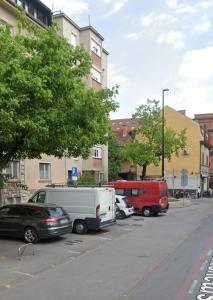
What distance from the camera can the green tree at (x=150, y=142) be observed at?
4141 centimetres

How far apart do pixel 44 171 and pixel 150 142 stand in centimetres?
1432

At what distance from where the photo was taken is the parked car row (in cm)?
1641

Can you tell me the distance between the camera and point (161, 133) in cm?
4197

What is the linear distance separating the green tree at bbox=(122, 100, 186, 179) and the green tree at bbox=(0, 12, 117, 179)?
2391cm

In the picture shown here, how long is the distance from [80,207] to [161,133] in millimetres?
23707

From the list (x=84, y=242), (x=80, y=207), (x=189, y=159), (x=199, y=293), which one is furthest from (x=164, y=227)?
(x=189, y=159)

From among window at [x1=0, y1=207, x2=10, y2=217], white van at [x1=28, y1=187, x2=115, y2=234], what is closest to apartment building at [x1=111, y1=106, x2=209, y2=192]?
white van at [x1=28, y1=187, x2=115, y2=234]

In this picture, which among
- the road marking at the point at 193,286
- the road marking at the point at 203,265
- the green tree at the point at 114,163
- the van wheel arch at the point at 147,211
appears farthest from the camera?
the green tree at the point at 114,163

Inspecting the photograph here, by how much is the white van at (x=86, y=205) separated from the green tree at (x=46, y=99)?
8.39ft

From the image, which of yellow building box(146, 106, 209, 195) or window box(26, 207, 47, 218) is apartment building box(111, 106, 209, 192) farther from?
window box(26, 207, 47, 218)

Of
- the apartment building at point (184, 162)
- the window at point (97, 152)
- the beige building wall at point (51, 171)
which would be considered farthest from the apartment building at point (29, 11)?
the apartment building at point (184, 162)

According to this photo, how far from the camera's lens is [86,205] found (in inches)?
763

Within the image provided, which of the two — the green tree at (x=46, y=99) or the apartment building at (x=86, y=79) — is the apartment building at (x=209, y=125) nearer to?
the apartment building at (x=86, y=79)

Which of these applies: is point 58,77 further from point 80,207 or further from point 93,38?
point 93,38
